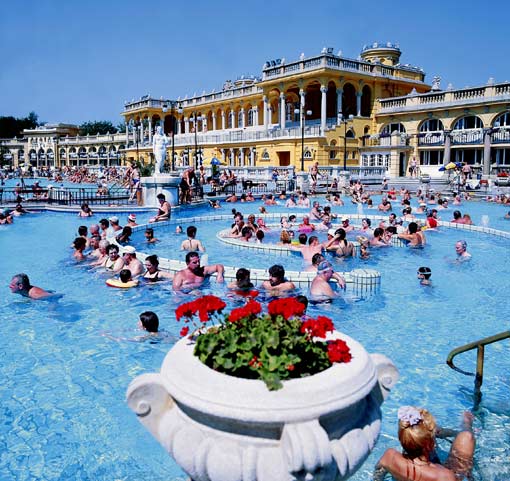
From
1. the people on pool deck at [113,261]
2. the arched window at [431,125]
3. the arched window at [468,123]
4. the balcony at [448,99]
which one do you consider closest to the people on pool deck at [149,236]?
the people on pool deck at [113,261]

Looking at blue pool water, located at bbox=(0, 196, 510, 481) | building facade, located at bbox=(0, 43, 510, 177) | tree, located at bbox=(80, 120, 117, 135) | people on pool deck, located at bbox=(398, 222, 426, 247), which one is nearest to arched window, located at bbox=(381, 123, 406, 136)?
building facade, located at bbox=(0, 43, 510, 177)

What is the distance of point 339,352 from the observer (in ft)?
8.73

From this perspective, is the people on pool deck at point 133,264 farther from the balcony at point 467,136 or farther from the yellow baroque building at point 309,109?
the balcony at point 467,136

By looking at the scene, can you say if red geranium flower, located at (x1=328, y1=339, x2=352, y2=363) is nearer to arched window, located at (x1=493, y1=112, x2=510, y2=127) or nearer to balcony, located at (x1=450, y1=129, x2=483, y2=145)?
balcony, located at (x1=450, y1=129, x2=483, y2=145)

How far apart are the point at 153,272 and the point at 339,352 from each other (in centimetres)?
689

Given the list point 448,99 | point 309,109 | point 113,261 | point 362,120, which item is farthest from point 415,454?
point 309,109

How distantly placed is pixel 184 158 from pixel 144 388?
54.1 m

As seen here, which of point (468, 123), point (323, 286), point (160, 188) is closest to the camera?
point (323, 286)

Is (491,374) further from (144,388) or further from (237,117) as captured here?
(237,117)

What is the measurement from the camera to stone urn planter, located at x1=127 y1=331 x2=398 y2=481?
225cm

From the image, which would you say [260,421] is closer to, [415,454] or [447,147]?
[415,454]

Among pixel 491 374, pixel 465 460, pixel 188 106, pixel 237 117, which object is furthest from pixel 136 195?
pixel 188 106

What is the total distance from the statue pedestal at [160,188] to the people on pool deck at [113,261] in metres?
10.0

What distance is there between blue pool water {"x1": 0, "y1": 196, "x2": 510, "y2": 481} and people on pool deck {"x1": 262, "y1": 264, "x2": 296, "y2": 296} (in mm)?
713
